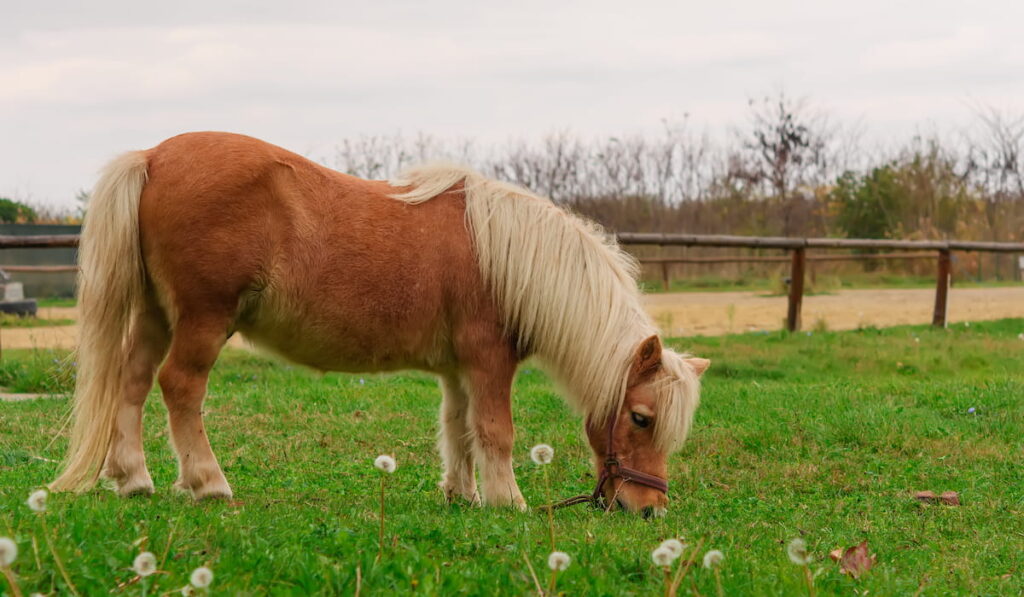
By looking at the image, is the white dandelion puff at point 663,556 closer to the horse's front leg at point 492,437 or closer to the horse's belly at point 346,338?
the horse's front leg at point 492,437

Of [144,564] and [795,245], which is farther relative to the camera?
[795,245]

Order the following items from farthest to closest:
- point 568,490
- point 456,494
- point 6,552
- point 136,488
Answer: point 568,490 → point 456,494 → point 136,488 → point 6,552

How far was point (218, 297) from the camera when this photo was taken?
3826 millimetres

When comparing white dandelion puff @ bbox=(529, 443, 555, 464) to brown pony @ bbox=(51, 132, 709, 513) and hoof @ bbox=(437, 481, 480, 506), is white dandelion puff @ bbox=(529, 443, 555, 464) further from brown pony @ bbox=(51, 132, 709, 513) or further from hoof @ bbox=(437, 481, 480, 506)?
hoof @ bbox=(437, 481, 480, 506)

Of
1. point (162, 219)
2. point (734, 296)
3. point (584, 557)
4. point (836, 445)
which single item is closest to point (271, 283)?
point (162, 219)

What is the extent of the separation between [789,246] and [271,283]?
945 cm

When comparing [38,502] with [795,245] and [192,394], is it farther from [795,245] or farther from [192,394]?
[795,245]

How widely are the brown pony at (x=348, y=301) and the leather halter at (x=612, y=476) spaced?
26 mm

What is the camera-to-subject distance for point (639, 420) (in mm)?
4199

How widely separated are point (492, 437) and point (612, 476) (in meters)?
0.55

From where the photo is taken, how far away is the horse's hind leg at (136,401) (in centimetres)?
397

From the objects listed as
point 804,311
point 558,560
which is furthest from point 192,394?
point 804,311

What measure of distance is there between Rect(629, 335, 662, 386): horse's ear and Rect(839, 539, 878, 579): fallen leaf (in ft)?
3.75

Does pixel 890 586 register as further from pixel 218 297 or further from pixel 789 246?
pixel 789 246
